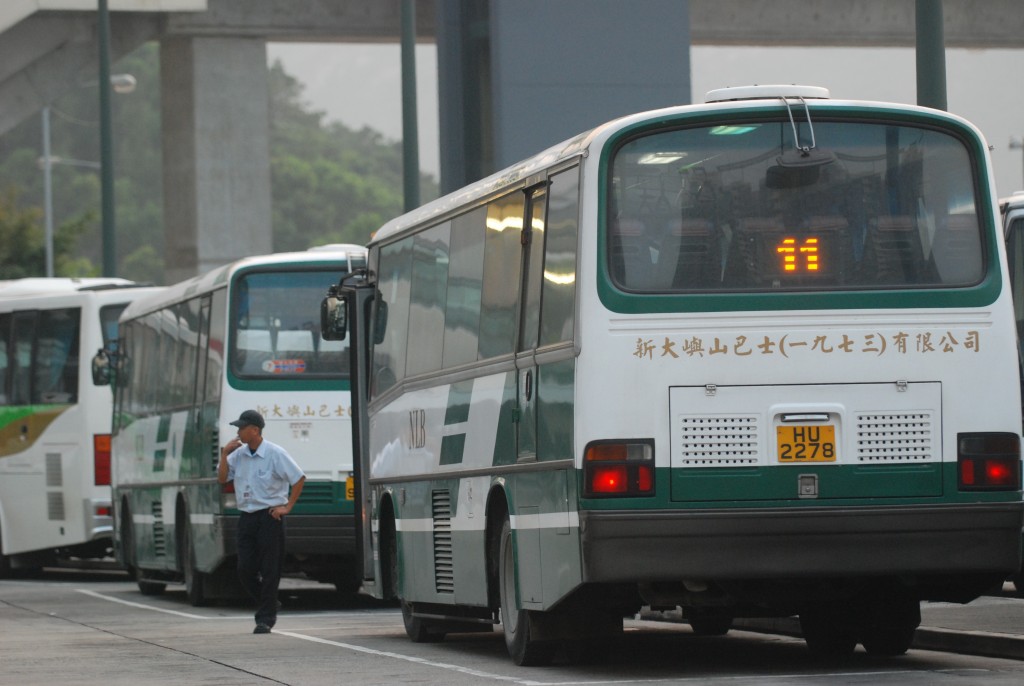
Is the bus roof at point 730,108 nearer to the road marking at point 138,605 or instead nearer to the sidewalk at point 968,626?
the sidewalk at point 968,626

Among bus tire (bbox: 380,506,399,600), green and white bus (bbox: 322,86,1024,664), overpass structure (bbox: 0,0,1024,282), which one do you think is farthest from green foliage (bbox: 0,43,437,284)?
green and white bus (bbox: 322,86,1024,664)

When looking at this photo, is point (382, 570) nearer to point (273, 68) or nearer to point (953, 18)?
point (953, 18)

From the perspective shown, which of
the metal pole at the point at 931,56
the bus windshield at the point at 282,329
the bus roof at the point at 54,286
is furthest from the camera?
the bus roof at the point at 54,286

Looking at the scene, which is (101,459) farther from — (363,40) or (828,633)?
(828,633)

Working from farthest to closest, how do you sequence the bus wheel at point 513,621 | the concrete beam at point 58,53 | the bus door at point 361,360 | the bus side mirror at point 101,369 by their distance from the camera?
the concrete beam at point 58,53
the bus side mirror at point 101,369
the bus door at point 361,360
the bus wheel at point 513,621

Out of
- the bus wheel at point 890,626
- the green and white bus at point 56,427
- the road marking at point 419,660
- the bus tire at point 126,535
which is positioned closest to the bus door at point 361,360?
the road marking at point 419,660

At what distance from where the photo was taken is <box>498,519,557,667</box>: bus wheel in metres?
12.9

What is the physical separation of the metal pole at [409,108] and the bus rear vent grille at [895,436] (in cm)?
1383

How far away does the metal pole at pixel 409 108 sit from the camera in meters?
25.1

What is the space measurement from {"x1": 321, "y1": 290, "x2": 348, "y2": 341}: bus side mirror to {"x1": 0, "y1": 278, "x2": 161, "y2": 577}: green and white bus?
10.2 metres

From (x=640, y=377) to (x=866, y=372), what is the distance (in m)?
1.18

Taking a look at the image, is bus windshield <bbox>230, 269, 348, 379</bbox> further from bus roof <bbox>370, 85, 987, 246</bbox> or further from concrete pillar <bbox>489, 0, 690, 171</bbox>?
concrete pillar <bbox>489, 0, 690, 171</bbox>

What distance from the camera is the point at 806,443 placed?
37.8 feet

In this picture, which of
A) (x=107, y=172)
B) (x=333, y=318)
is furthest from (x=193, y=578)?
(x=107, y=172)
